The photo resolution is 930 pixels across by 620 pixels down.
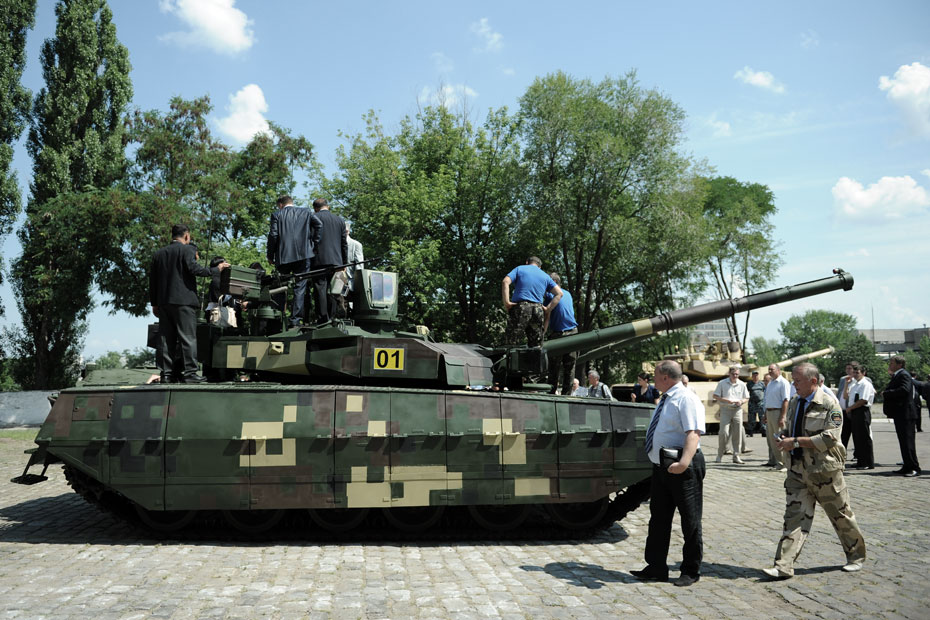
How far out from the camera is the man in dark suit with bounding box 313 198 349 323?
852cm

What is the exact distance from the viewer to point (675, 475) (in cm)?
594

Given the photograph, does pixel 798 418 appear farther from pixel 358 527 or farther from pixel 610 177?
pixel 610 177

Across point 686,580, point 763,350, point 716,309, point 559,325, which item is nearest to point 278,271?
point 559,325

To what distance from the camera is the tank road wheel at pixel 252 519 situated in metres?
7.57

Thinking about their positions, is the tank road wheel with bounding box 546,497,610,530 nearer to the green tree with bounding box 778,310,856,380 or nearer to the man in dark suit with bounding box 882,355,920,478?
the man in dark suit with bounding box 882,355,920,478

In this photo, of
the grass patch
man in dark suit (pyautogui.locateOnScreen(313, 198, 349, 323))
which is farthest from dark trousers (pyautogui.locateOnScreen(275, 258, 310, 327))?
the grass patch

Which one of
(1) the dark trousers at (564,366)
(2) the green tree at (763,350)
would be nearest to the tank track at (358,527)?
(1) the dark trousers at (564,366)

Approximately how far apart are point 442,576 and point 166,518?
3.45 meters

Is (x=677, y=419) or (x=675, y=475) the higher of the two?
(x=677, y=419)

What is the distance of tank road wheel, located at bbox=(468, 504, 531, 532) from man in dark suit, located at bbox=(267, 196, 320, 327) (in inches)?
123

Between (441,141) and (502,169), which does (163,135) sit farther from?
(502,169)

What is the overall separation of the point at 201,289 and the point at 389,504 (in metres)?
25.1

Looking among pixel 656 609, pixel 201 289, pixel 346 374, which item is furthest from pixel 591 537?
pixel 201 289

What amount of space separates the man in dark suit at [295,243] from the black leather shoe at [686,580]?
5.08 meters
